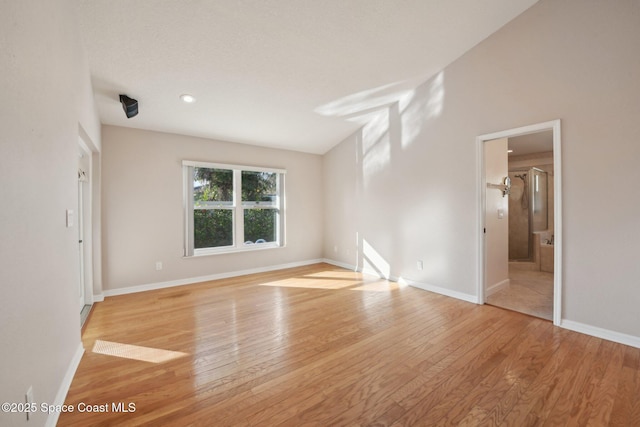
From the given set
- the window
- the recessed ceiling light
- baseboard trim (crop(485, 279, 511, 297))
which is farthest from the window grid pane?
baseboard trim (crop(485, 279, 511, 297))

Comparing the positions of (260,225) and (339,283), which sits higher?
(260,225)

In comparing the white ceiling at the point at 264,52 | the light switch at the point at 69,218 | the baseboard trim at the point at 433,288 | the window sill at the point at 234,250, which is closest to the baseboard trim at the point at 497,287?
the baseboard trim at the point at 433,288

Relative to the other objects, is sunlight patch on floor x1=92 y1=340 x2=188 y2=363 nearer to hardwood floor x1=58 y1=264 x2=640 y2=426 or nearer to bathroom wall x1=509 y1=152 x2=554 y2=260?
hardwood floor x1=58 y1=264 x2=640 y2=426

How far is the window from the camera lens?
459cm

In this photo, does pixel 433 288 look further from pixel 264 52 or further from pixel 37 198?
pixel 37 198

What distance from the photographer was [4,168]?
3.81ft

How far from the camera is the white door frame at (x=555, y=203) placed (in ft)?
9.20

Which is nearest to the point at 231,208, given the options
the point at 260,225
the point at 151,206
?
the point at 260,225

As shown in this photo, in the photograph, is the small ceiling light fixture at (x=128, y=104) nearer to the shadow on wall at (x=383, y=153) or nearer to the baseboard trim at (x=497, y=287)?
the shadow on wall at (x=383, y=153)

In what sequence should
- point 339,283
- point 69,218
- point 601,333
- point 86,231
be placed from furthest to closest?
1. point 339,283
2. point 86,231
3. point 601,333
4. point 69,218

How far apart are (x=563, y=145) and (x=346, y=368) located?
3.01 meters

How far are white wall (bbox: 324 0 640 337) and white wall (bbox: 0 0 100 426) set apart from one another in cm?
394

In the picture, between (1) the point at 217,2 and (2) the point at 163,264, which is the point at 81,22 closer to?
(1) the point at 217,2

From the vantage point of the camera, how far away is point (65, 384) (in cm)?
185
